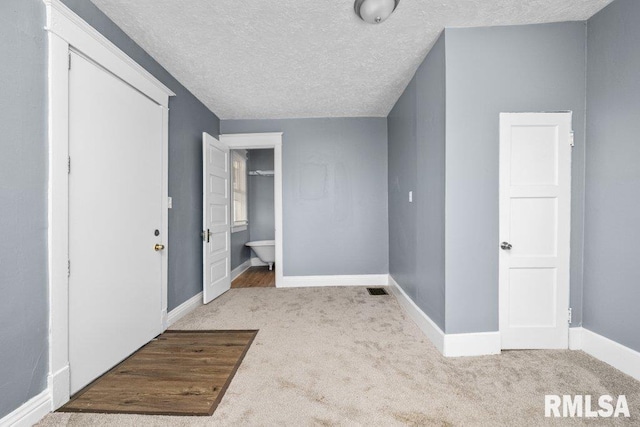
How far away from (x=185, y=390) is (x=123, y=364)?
0.69 m

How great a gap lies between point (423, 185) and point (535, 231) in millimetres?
947

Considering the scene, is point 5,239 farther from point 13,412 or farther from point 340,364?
point 340,364

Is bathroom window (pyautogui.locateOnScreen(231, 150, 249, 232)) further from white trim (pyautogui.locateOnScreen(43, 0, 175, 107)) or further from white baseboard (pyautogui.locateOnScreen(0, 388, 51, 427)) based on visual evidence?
white baseboard (pyautogui.locateOnScreen(0, 388, 51, 427))

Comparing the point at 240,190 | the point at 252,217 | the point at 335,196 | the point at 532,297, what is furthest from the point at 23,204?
the point at 252,217

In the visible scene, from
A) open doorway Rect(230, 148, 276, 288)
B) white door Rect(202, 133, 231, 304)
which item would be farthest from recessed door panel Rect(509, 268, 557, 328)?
open doorway Rect(230, 148, 276, 288)

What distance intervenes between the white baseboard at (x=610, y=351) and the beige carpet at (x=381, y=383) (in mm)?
68

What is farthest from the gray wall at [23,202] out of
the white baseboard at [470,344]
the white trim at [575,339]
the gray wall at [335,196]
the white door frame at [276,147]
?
the white trim at [575,339]

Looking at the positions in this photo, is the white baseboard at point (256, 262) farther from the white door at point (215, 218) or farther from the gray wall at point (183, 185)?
the gray wall at point (183, 185)

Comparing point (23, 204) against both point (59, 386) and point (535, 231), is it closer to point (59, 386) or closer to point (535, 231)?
point (59, 386)

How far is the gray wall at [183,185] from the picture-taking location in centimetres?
268

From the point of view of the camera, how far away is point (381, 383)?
5.57 ft

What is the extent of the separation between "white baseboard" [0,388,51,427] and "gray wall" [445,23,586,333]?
8.66 ft

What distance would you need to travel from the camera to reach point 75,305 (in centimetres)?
163

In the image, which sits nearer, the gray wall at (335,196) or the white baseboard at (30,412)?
the white baseboard at (30,412)
